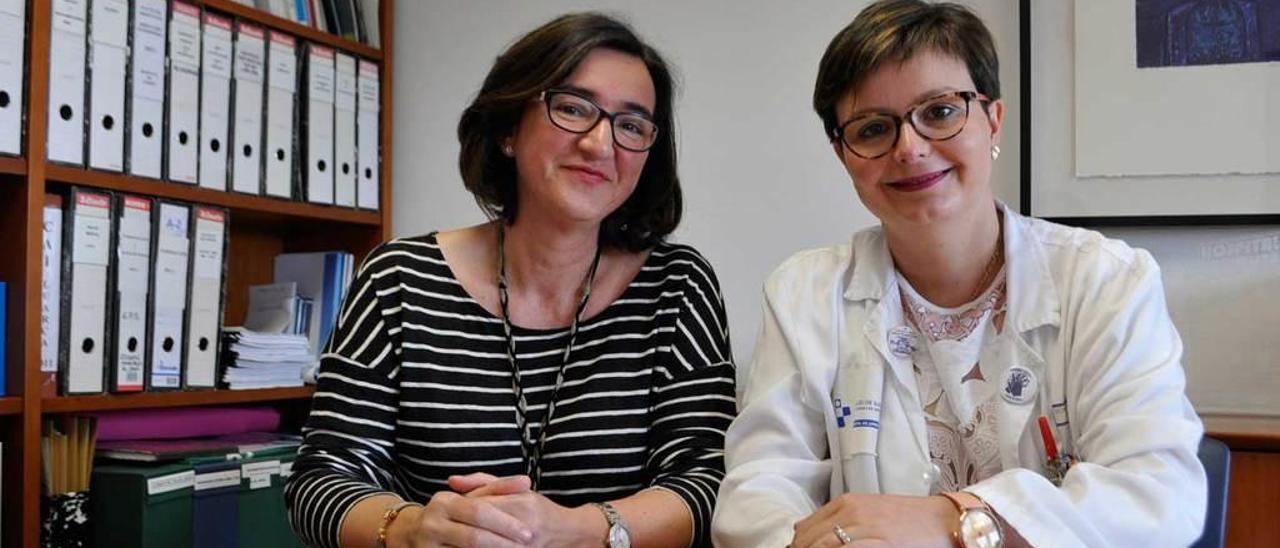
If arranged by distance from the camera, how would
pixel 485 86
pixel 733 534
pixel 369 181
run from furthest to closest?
1. pixel 369 181
2. pixel 485 86
3. pixel 733 534

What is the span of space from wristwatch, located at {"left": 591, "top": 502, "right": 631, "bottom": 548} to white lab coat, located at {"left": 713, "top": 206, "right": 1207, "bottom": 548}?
12 centimetres

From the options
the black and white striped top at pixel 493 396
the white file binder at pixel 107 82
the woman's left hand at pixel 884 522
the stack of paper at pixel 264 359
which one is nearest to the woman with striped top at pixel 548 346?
the black and white striped top at pixel 493 396

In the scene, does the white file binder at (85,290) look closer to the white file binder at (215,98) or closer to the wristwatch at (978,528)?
the white file binder at (215,98)

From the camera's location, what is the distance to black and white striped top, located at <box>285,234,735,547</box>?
1.48m

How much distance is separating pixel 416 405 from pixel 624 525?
333 millimetres

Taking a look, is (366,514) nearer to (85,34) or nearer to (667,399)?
(667,399)

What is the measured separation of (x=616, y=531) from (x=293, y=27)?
158cm

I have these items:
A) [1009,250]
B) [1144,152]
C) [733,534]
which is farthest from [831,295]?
[1144,152]

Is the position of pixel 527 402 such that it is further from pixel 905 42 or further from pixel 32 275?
pixel 32 275

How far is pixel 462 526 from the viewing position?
1.26 m

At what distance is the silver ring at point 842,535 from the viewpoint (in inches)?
42.4

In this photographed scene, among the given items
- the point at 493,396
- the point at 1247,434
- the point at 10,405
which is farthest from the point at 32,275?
the point at 1247,434

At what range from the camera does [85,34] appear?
206 cm

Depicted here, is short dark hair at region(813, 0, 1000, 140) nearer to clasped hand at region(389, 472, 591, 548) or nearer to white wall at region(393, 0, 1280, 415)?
clasped hand at region(389, 472, 591, 548)
